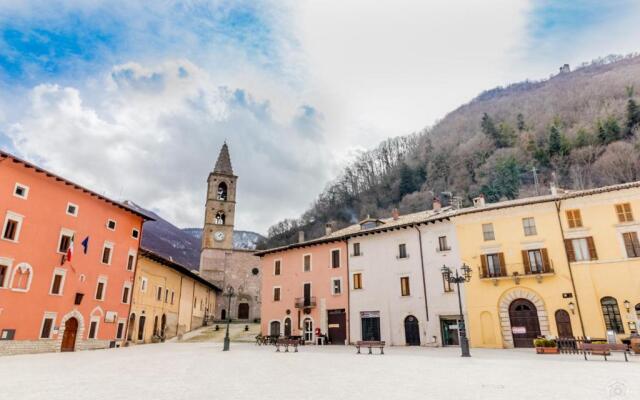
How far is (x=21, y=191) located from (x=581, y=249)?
35131 millimetres

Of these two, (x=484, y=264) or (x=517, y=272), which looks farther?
(x=484, y=264)

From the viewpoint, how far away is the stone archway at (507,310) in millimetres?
24531

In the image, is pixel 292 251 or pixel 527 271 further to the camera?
pixel 292 251

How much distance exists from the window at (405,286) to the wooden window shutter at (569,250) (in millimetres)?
11186

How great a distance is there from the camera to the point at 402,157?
280 ft

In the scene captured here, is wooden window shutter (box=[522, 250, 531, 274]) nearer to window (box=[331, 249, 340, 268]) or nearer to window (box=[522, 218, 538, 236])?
window (box=[522, 218, 538, 236])

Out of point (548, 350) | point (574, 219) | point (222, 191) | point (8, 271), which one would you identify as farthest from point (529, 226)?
point (222, 191)

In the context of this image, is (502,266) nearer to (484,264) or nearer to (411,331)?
(484,264)

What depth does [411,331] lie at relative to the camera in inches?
1152

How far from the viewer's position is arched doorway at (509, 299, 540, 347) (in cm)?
2497

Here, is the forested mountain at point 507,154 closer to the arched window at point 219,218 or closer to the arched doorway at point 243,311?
the arched window at point 219,218

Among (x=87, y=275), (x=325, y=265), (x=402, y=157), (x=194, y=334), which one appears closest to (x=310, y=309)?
(x=325, y=265)

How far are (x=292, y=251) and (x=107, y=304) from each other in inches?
645

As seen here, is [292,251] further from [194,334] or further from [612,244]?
[612,244]
